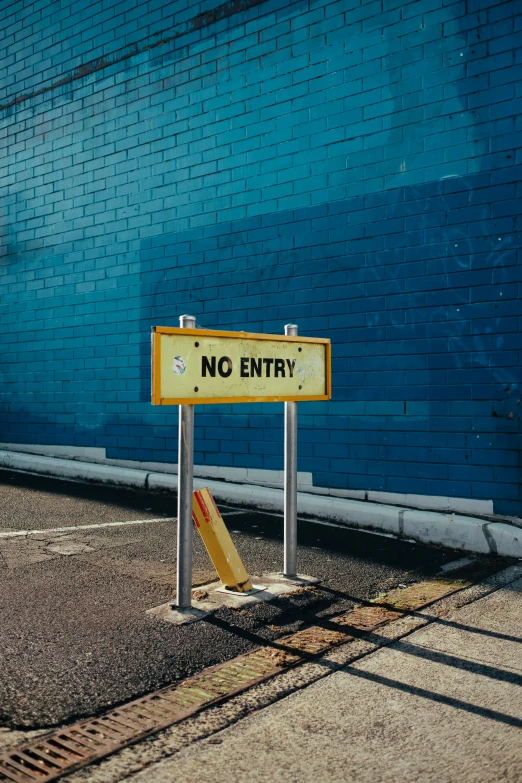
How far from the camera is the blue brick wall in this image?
6.75m

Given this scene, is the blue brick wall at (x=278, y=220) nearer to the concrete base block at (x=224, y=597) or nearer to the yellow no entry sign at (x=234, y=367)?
the yellow no entry sign at (x=234, y=367)

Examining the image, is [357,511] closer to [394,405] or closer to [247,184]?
[394,405]

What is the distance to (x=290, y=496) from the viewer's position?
495cm

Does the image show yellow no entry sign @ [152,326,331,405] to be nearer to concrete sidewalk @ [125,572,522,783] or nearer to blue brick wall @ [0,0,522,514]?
concrete sidewalk @ [125,572,522,783]

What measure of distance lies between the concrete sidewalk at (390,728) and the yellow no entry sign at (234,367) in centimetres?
168

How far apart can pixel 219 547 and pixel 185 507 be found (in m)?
0.45

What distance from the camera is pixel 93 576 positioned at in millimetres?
4980

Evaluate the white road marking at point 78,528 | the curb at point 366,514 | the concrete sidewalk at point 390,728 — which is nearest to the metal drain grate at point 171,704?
the concrete sidewalk at point 390,728

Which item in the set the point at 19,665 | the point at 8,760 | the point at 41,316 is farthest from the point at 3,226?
the point at 8,760

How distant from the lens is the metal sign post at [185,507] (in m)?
4.20

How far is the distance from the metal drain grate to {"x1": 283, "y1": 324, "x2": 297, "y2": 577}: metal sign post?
2.21 feet

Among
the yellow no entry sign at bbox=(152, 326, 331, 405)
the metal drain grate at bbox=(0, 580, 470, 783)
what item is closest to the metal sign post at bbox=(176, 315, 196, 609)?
the yellow no entry sign at bbox=(152, 326, 331, 405)

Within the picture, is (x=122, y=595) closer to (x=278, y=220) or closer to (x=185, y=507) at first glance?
(x=185, y=507)

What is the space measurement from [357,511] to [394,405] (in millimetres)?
1135
